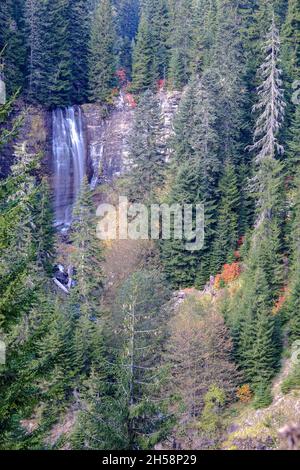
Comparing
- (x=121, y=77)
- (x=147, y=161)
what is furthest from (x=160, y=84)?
(x=147, y=161)

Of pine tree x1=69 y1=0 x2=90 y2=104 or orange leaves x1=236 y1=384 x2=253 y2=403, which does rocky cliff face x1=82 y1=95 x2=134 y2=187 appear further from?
orange leaves x1=236 y1=384 x2=253 y2=403

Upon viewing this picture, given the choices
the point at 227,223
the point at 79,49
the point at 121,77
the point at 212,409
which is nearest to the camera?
the point at 212,409

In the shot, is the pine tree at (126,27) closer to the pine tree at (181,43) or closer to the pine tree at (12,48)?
the pine tree at (181,43)

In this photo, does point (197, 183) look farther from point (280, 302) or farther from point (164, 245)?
point (280, 302)

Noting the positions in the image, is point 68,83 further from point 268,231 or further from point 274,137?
point 268,231

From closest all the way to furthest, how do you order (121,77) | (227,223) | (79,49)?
(227,223), (79,49), (121,77)

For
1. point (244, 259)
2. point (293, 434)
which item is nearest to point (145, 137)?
point (244, 259)

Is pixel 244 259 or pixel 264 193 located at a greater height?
pixel 264 193

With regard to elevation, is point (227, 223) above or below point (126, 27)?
below
